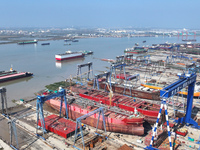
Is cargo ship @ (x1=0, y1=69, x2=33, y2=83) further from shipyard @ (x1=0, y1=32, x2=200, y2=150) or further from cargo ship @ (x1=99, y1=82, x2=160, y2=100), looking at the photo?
cargo ship @ (x1=99, y1=82, x2=160, y2=100)

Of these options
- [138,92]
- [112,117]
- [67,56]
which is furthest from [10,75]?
[112,117]

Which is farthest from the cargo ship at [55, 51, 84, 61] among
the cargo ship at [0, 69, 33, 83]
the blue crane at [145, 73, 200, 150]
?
the blue crane at [145, 73, 200, 150]

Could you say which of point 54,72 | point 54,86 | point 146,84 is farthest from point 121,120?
point 54,72

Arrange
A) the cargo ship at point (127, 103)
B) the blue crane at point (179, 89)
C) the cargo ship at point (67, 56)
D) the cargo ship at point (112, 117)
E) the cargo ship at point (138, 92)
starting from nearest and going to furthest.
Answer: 1. the blue crane at point (179, 89)
2. the cargo ship at point (112, 117)
3. the cargo ship at point (127, 103)
4. the cargo ship at point (138, 92)
5. the cargo ship at point (67, 56)

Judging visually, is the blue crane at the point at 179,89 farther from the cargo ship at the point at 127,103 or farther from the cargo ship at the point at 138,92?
the cargo ship at the point at 138,92

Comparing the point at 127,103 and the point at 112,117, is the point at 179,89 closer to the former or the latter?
the point at 112,117

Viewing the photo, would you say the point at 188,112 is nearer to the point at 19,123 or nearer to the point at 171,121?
the point at 171,121

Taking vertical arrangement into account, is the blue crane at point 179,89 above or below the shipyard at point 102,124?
above

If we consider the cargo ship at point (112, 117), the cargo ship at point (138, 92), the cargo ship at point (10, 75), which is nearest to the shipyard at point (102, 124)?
the cargo ship at point (112, 117)
